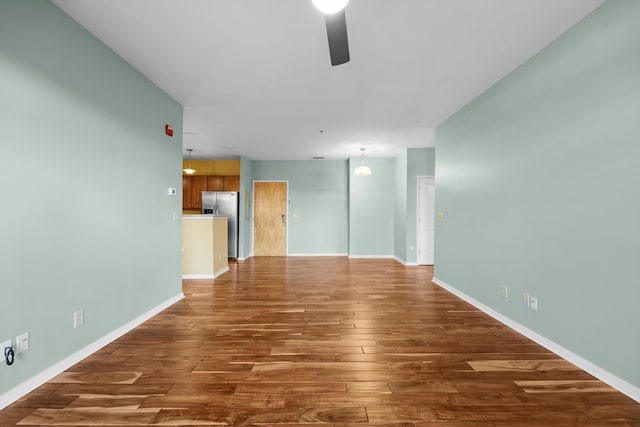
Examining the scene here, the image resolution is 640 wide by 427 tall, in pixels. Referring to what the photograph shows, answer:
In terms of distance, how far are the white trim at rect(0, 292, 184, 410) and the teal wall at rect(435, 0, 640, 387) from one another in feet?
12.8

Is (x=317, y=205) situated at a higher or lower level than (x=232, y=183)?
lower

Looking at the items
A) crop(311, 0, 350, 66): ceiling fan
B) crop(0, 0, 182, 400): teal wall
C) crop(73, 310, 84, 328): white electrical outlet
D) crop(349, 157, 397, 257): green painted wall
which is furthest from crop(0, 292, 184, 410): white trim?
crop(349, 157, 397, 257): green painted wall

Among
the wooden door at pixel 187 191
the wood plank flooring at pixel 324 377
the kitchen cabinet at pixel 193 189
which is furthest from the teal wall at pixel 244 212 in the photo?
the wood plank flooring at pixel 324 377

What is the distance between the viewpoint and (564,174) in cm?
229

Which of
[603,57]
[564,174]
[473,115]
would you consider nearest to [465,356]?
[564,174]

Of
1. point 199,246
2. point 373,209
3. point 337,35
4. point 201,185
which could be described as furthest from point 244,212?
point 337,35

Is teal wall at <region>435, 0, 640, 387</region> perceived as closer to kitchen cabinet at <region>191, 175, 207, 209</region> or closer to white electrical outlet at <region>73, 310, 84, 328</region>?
white electrical outlet at <region>73, 310, 84, 328</region>

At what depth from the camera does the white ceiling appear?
2.03 meters

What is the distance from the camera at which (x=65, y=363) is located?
2070 millimetres

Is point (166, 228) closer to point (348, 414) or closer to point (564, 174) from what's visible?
point (348, 414)

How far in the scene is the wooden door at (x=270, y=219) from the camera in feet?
25.4

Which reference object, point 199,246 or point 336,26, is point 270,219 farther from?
point 336,26

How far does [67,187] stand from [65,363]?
1327 millimetres

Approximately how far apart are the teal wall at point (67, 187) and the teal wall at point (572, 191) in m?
3.94
